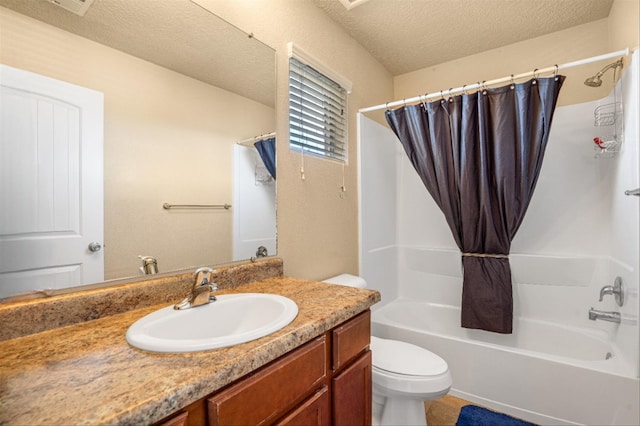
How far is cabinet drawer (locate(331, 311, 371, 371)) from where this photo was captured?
0.93 metres

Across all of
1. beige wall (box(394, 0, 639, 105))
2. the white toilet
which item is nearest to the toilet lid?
the white toilet

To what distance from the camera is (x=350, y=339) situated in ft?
3.27

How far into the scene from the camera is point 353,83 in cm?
215

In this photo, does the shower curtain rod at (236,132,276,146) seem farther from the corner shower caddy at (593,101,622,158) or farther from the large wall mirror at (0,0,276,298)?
the corner shower caddy at (593,101,622,158)

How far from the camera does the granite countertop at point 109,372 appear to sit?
18.3 inches

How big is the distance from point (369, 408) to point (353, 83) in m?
1.99

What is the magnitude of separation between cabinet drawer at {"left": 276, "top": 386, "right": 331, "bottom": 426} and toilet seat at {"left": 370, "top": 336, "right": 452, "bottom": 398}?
0.62 m

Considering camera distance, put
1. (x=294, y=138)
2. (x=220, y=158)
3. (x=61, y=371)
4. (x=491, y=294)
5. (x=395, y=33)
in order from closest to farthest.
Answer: (x=61, y=371) → (x=220, y=158) → (x=294, y=138) → (x=491, y=294) → (x=395, y=33)

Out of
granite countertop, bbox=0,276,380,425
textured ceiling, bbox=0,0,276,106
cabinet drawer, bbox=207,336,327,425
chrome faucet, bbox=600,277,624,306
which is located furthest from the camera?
chrome faucet, bbox=600,277,624,306

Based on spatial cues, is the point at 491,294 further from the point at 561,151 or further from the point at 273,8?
the point at 273,8

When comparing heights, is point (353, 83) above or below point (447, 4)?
below

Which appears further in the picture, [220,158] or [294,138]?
[294,138]

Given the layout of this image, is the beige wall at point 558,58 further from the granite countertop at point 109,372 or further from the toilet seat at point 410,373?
the granite countertop at point 109,372

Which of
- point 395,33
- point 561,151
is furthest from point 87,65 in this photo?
point 561,151
